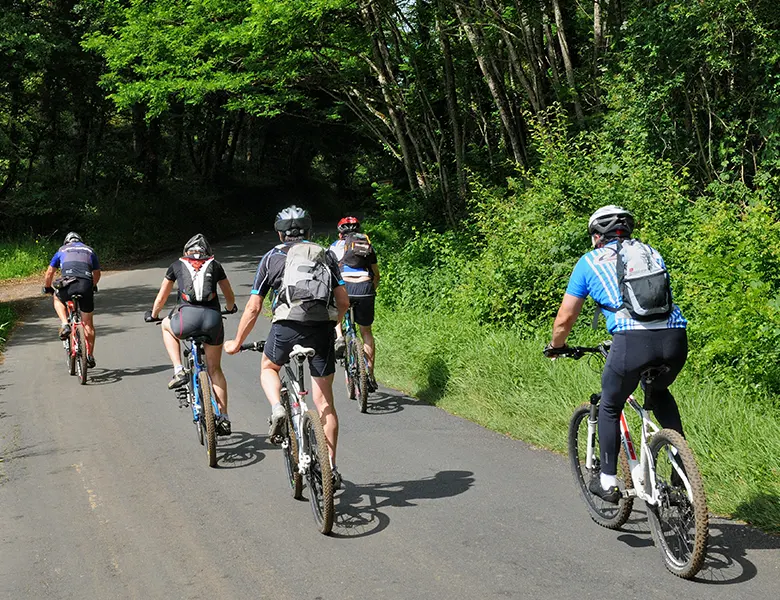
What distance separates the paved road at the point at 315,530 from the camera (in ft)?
15.5

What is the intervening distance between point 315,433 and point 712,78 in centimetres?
1185

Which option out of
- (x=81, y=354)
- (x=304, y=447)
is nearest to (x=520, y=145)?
(x=81, y=354)

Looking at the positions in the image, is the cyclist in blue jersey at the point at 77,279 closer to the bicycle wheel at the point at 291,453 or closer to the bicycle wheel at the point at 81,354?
the bicycle wheel at the point at 81,354

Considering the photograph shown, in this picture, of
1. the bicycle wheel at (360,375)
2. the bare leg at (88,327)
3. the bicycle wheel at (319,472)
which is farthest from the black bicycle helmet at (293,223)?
the bare leg at (88,327)

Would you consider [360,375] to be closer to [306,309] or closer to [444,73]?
[306,309]

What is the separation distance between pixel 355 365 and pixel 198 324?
233 centimetres

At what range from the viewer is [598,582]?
4.60 metres

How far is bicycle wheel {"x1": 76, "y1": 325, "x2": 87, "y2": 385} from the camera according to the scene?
1164 centimetres

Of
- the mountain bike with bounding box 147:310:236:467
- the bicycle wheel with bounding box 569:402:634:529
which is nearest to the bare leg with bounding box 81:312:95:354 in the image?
the mountain bike with bounding box 147:310:236:467

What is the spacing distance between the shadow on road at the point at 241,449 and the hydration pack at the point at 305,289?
2017mm

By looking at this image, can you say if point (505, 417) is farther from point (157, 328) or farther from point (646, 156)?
point (157, 328)

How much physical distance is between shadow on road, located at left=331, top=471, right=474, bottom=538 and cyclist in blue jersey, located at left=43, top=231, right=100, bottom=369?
22.3 ft

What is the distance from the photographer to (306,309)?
19.2 ft

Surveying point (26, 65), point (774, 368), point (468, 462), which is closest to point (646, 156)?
point (774, 368)
